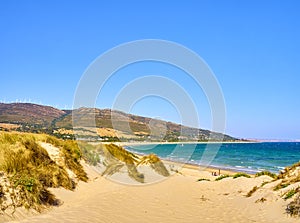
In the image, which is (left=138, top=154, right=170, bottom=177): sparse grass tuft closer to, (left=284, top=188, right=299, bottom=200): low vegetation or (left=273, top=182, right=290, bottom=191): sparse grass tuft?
(left=273, top=182, right=290, bottom=191): sparse grass tuft

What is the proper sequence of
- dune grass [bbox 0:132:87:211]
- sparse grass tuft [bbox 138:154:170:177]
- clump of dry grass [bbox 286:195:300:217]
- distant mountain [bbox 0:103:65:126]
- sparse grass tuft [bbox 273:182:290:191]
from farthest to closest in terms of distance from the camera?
distant mountain [bbox 0:103:65:126]
sparse grass tuft [bbox 138:154:170:177]
sparse grass tuft [bbox 273:182:290:191]
clump of dry grass [bbox 286:195:300:217]
dune grass [bbox 0:132:87:211]

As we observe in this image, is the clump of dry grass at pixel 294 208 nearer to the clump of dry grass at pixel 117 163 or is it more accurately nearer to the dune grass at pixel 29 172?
the dune grass at pixel 29 172

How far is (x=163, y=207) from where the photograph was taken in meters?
10.4

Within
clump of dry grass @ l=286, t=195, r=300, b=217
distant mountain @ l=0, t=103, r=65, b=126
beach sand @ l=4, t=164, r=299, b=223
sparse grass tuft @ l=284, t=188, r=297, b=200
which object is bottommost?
beach sand @ l=4, t=164, r=299, b=223

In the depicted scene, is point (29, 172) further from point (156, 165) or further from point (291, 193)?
point (156, 165)

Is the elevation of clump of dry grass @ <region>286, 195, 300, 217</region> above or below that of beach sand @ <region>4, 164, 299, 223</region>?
above

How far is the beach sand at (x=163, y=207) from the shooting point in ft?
27.5

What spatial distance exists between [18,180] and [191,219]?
4.69m

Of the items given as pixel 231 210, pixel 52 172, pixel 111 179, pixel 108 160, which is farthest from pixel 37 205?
pixel 108 160

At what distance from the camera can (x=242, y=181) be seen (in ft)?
51.7

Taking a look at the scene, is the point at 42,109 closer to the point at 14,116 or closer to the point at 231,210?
the point at 14,116

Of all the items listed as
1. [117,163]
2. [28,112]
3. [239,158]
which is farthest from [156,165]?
[28,112]

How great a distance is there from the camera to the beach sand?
8367 millimetres

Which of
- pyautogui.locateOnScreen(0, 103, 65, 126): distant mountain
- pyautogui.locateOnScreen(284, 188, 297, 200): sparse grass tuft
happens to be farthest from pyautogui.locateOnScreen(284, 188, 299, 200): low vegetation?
pyautogui.locateOnScreen(0, 103, 65, 126): distant mountain
